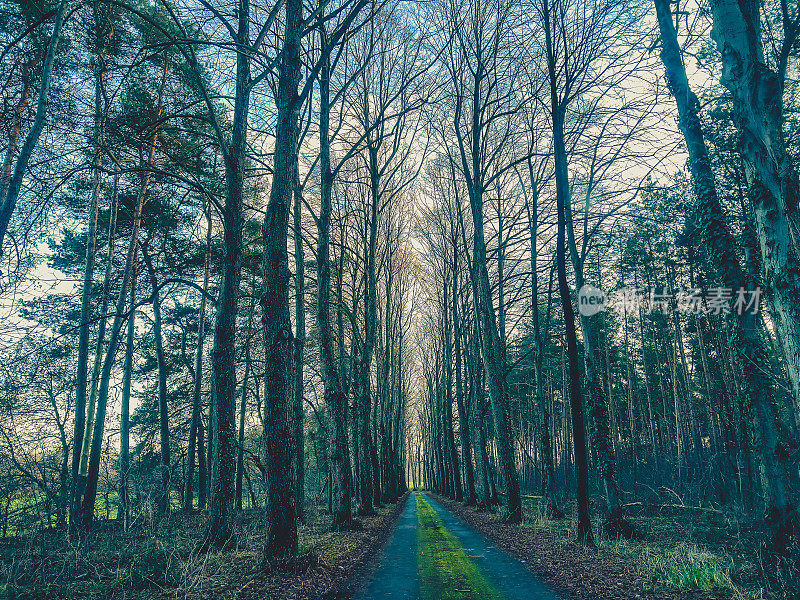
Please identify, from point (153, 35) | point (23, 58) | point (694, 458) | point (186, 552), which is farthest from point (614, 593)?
point (694, 458)

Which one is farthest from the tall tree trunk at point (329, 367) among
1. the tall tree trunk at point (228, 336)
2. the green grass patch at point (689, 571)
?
the green grass patch at point (689, 571)

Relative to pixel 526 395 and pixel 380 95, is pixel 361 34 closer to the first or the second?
pixel 380 95

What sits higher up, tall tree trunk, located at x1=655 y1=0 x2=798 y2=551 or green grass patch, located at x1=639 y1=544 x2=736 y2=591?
tall tree trunk, located at x1=655 y1=0 x2=798 y2=551

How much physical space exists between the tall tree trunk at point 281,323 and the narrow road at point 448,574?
1.40 m

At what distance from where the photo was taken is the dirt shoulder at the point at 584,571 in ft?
14.8

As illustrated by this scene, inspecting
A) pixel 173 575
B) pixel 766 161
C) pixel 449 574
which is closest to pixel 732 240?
pixel 766 161

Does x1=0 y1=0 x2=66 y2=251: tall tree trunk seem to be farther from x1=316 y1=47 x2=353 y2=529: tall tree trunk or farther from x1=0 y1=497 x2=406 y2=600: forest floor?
x1=316 y1=47 x2=353 y2=529: tall tree trunk

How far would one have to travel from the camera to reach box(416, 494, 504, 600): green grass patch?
479cm

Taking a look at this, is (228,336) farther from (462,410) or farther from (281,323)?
(462,410)

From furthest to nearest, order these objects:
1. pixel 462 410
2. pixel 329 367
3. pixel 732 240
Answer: pixel 462 410
pixel 329 367
pixel 732 240

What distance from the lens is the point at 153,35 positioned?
363 inches

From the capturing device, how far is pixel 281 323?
6176 millimetres

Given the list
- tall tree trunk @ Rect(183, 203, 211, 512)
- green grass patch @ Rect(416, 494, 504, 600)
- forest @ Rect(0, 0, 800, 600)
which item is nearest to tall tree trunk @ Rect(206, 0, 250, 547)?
forest @ Rect(0, 0, 800, 600)

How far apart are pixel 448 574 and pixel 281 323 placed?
14.0 feet
